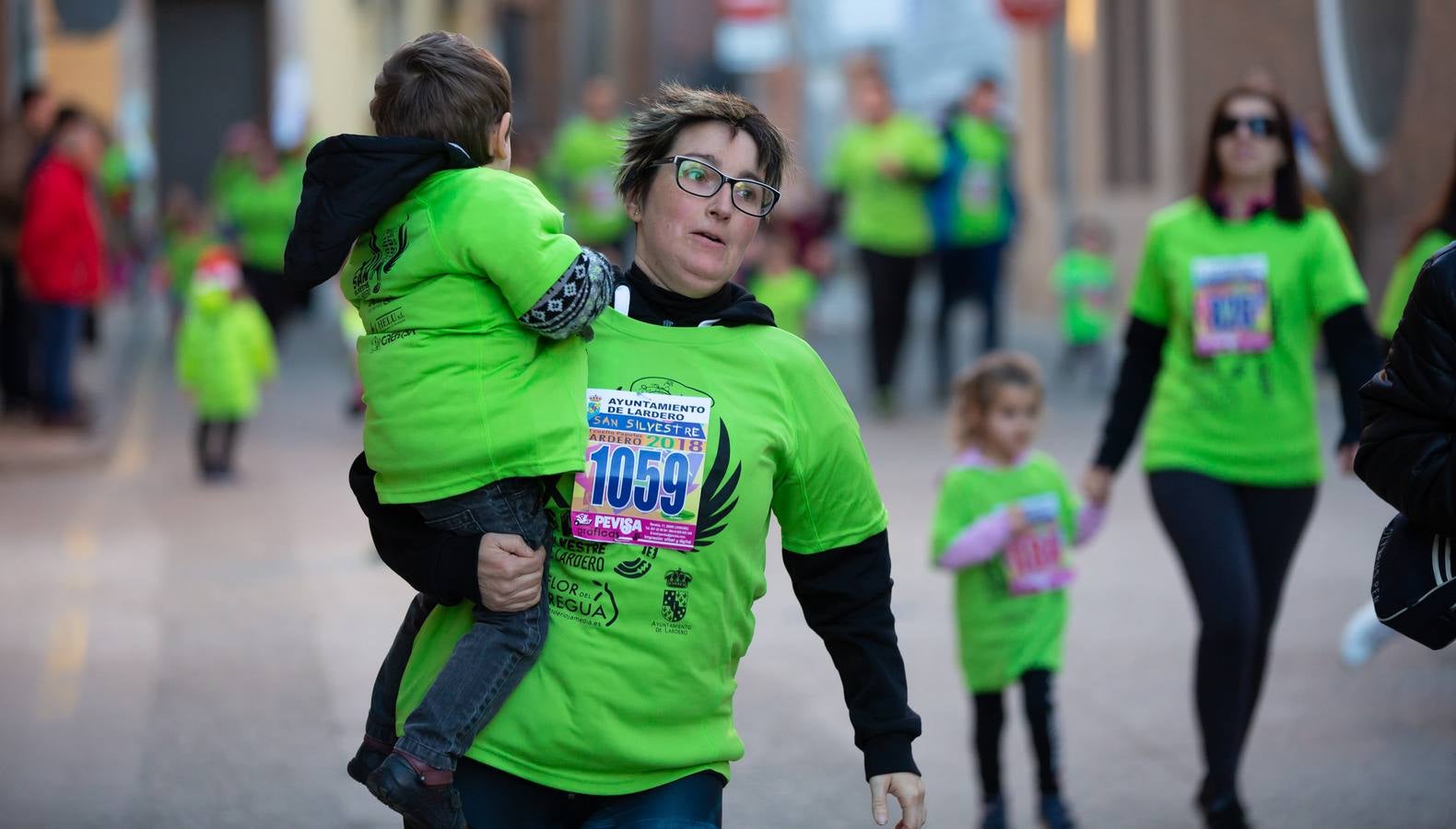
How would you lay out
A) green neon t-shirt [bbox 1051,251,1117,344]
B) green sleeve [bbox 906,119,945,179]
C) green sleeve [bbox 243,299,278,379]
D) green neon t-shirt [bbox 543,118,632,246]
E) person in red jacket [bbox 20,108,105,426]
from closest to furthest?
green sleeve [bbox 243,299,278,379]
person in red jacket [bbox 20,108,105,426]
green sleeve [bbox 906,119,945,179]
green neon t-shirt [bbox 1051,251,1117,344]
green neon t-shirt [bbox 543,118,632,246]

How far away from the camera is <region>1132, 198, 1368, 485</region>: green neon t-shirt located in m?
5.58

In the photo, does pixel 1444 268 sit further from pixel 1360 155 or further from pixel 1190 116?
pixel 1190 116

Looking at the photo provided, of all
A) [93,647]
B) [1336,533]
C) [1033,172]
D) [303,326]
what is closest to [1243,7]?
[1033,172]

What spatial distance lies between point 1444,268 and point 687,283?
1220 mm

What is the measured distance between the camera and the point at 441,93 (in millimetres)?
3309

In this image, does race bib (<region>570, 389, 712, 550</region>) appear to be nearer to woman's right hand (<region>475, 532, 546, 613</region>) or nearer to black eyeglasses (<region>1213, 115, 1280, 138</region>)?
woman's right hand (<region>475, 532, 546, 613</region>)

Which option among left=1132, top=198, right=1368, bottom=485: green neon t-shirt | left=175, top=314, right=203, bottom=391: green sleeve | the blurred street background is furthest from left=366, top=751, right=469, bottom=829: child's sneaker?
left=175, top=314, right=203, bottom=391: green sleeve

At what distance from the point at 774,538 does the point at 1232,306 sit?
4.62m

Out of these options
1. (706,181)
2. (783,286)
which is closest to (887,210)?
(783,286)

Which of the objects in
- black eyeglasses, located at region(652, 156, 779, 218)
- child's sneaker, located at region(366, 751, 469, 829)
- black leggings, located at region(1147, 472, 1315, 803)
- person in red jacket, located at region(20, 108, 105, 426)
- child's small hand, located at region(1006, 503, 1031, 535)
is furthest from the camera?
person in red jacket, located at region(20, 108, 105, 426)

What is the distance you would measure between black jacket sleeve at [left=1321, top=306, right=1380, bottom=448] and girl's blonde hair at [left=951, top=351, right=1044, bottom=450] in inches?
32.0

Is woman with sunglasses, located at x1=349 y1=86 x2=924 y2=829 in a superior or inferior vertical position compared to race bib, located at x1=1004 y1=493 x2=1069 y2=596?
superior

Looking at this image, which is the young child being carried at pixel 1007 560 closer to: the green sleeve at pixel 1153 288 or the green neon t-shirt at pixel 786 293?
the green sleeve at pixel 1153 288

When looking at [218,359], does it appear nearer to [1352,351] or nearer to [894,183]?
[894,183]
